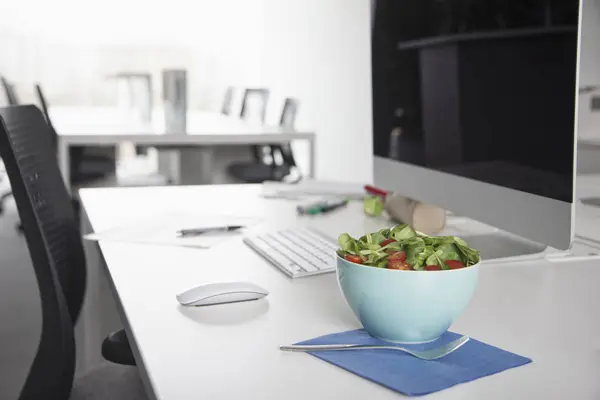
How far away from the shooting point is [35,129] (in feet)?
4.25

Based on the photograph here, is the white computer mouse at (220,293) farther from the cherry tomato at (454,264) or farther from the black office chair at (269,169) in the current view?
the black office chair at (269,169)

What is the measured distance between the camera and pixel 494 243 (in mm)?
1251

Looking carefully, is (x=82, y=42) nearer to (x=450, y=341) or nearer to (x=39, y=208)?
(x=39, y=208)

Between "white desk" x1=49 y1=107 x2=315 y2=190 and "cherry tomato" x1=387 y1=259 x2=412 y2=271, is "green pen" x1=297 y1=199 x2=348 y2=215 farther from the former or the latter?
"white desk" x1=49 y1=107 x2=315 y2=190

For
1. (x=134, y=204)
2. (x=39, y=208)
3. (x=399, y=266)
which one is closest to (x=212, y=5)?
(x=134, y=204)

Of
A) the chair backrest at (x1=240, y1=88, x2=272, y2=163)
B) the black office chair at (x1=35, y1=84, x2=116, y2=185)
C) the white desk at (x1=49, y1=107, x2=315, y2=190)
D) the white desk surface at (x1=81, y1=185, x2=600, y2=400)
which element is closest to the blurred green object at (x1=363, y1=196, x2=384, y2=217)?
the white desk surface at (x1=81, y1=185, x2=600, y2=400)

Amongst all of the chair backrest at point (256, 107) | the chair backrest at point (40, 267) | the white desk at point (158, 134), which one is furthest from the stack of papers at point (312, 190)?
the chair backrest at point (256, 107)

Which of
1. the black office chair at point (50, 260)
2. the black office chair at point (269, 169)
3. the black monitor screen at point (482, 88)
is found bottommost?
the black office chair at point (269, 169)

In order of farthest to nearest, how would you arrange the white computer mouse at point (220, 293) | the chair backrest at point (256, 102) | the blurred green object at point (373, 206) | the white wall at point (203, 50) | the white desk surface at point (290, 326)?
the white wall at point (203, 50)
the chair backrest at point (256, 102)
the blurred green object at point (373, 206)
the white computer mouse at point (220, 293)
the white desk surface at point (290, 326)

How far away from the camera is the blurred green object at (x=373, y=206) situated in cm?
151

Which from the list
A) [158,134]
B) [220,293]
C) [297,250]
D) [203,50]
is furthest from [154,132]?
[203,50]

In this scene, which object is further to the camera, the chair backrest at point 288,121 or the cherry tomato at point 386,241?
the chair backrest at point 288,121

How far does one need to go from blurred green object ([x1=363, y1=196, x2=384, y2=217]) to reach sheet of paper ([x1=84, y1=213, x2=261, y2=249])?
23 cm

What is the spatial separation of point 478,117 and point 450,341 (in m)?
0.48
